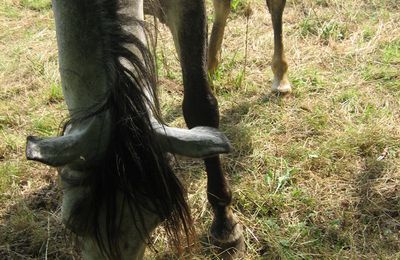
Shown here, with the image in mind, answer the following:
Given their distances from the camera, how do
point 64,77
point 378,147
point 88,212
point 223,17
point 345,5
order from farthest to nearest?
point 345,5
point 223,17
point 378,147
point 64,77
point 88,212

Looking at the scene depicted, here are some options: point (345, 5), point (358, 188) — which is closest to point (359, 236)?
point (358, 188)

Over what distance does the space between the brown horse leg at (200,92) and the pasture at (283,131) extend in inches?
5.1

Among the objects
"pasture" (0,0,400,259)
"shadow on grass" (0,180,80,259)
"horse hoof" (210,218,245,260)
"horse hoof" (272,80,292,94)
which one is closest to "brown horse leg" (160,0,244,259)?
"horse hoof" (210,218,245,260)

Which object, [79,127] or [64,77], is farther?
[64,77]

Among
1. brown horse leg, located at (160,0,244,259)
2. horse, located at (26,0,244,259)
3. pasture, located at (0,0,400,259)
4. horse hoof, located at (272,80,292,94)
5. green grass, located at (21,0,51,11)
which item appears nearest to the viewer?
horse, located at (26,0,244,259)

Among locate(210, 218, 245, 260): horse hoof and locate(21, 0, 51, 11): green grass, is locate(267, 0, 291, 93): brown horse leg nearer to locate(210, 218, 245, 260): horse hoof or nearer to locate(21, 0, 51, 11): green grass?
locate(210, 218, 245, 260): horse hoof

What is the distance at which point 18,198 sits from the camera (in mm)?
3486

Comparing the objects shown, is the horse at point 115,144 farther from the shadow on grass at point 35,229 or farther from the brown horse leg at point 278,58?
the brown horse leg at point 278,58

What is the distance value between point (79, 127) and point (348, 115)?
2.71 meters

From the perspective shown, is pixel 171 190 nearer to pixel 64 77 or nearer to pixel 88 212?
pixel 88 212

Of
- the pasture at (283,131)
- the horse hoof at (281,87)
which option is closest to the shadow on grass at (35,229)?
the pasture at (283,131)

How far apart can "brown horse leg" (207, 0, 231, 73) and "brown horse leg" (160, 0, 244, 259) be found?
1612 mm

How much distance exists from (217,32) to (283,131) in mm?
1137

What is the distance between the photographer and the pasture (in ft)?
10.2
